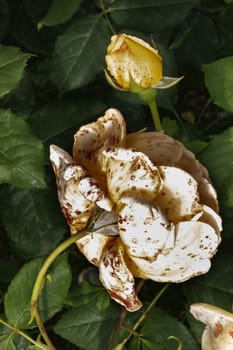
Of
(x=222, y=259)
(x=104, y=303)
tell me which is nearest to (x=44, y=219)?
(x=104, y=303)

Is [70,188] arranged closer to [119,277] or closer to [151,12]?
[119,277]

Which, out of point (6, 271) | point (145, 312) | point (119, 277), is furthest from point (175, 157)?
point (6, 271)

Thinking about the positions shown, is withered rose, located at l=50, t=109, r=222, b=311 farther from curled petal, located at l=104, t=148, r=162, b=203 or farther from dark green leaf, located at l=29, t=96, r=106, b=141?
dark green leaf, located at l=29, t=96, r=106, b=141

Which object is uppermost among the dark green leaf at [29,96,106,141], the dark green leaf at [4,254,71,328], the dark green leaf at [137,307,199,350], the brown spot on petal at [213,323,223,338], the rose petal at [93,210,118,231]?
the rose petal at [93,210,118,231]

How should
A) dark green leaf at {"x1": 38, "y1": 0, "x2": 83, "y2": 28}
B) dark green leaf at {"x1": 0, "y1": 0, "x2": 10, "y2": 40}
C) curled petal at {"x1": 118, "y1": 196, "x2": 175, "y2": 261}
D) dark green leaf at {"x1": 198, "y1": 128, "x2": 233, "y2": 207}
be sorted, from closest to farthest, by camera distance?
curled petal at {"x1": 118, "y1": 196, "x2": 175, "y2": 261} → dark green leaf at {"x1": 198, "y1": 128, "x2": 233, "y2": 207} → dark green leaf at {"x1": 38, "y1": 0, "x2": 83, "y2": 28} → dark green leaf at {"x1": 0, "y1": 0, "x2": 10, "y2": 40}

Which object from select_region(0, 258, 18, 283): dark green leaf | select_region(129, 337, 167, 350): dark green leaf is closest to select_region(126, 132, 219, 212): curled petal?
select_region(129, 337, 167, 350): dark green leaf

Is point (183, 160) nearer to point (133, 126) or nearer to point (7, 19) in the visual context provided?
point (133, 126)

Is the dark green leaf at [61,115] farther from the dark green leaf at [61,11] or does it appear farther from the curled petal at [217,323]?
the curled petal at [217,323]
